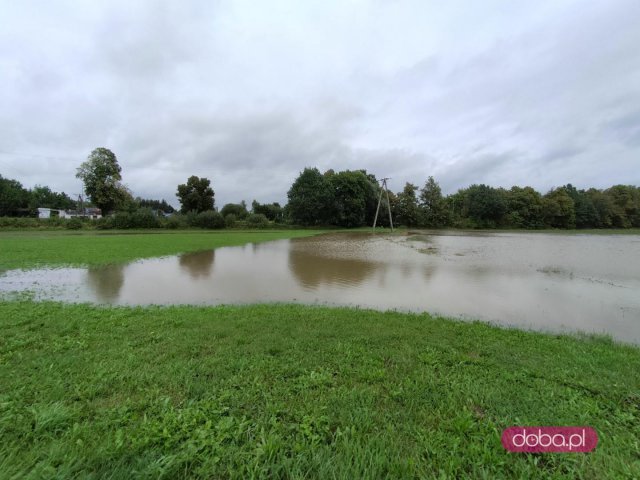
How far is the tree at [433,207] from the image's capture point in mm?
65669

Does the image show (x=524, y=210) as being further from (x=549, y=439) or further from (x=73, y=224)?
(x=73, y=224)


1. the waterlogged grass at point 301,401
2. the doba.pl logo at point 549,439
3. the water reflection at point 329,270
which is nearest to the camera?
the waterlogged grass at point 301,401

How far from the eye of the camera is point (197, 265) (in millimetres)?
14422

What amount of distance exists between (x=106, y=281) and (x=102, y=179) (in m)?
52.3

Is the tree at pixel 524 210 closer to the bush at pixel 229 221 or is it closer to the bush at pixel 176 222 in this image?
the bush at pixel 229 221

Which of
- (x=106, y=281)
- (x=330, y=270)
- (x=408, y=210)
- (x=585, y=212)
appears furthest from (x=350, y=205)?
(x=585, y=212)

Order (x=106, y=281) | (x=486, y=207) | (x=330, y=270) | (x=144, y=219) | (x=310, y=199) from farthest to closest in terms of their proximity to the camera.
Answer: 1. (x=486, y=207)
2. (x=310, y=199)
3. (x=144, y=219)
4. (x=330, y=270)
5. (x=106, y=281)

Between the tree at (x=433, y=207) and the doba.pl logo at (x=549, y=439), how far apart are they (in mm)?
65974

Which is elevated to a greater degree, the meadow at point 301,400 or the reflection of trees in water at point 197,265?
the meadow at point 301,400

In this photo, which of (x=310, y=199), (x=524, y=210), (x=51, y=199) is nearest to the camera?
(x=310, y=199)

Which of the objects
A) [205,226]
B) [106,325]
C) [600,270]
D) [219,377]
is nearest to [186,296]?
[106,325]

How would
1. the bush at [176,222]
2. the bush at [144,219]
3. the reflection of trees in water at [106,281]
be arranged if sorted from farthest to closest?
the bush at [176,222], the bush at [144,219], the reflection of trees in water at [106,281]

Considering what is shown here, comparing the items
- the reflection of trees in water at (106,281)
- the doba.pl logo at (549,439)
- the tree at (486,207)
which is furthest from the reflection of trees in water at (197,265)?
the tree at (486,207)

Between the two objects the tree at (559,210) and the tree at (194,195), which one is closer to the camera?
the tree at (194,195)
